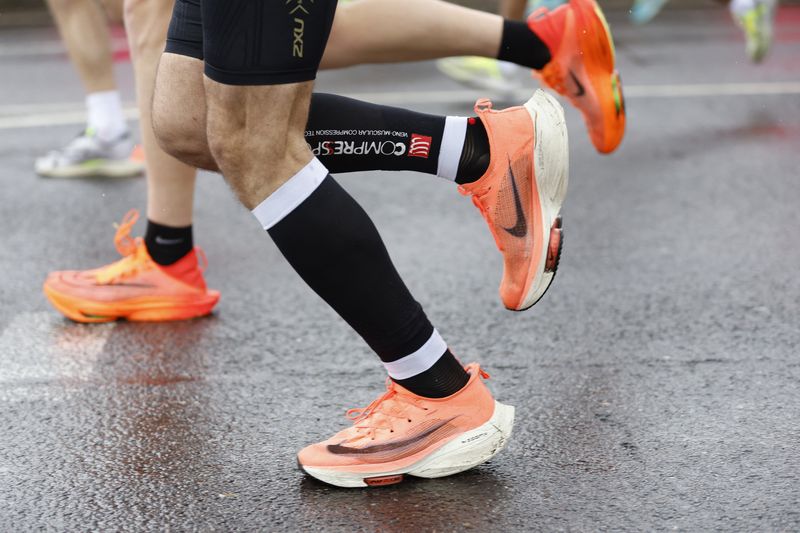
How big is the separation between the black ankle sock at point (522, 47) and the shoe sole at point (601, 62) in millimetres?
117

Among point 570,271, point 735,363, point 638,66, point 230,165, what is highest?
point 230,165

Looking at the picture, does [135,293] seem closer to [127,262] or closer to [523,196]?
[127,262]

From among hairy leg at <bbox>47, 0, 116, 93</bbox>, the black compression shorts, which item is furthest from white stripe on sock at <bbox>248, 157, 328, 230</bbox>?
hairy leg at <bbox>47, 0, 116, 93</bbox>

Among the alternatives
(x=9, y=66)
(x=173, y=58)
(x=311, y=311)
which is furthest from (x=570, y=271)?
(x=9, y=66)

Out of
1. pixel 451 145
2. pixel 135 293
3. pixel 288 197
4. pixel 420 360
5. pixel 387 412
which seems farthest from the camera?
pixel 135 293

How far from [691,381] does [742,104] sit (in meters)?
3.77

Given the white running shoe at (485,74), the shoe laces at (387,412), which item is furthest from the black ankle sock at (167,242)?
the white running shoe at (485,74)

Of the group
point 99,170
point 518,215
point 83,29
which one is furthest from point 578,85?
point 99,170

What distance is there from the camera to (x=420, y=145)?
96.2 inches

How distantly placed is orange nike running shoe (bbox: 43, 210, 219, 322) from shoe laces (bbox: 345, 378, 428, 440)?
3.59ft

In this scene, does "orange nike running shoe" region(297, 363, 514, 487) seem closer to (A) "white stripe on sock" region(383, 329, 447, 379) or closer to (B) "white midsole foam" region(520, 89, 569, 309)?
(A) "white stripe on sock" region(383, 329, 447, 379)

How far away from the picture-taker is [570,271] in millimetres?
3648

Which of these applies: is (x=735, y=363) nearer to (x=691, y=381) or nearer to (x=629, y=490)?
(x=691, y=381)

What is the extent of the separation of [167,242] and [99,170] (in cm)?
197
